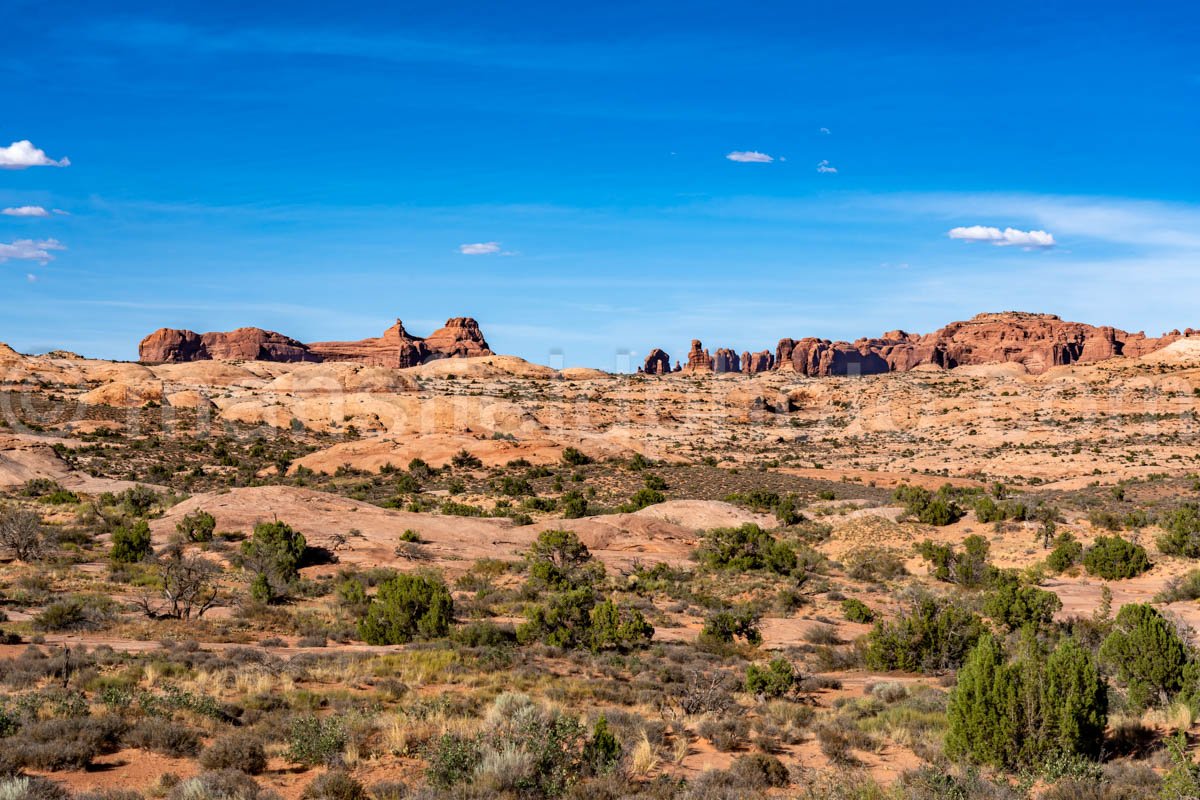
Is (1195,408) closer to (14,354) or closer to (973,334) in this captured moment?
(973,334)

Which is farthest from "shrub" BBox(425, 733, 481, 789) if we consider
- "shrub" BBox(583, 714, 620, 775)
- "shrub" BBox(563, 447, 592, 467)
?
"shrub" BBox(563, 447, 592, 467)

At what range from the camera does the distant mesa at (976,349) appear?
15188 centimetres

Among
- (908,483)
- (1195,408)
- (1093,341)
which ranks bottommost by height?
(908,483)

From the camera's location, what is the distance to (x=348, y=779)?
880 cm

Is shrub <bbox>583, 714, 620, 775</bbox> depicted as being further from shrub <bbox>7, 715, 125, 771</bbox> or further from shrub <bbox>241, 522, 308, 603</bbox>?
shrub <bbox>241, 522, 308, 603</bbox>

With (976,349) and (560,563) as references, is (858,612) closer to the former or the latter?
(560,563)

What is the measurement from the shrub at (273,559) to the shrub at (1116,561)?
2630 cm

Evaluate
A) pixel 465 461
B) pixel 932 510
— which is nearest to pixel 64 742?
pixel 932 510

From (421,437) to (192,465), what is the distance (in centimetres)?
1438

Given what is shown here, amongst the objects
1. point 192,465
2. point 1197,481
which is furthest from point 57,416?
point 1197,481

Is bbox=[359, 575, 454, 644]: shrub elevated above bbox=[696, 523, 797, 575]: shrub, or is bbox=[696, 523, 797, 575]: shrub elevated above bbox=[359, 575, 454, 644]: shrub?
bbox=[359, 575, 454, 644]: shrub

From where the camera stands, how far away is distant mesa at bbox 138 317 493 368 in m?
167

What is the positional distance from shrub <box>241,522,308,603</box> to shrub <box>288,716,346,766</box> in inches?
470

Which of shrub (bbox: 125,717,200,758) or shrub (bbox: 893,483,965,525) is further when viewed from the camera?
shrub (bbox: 893,483,965,525)
